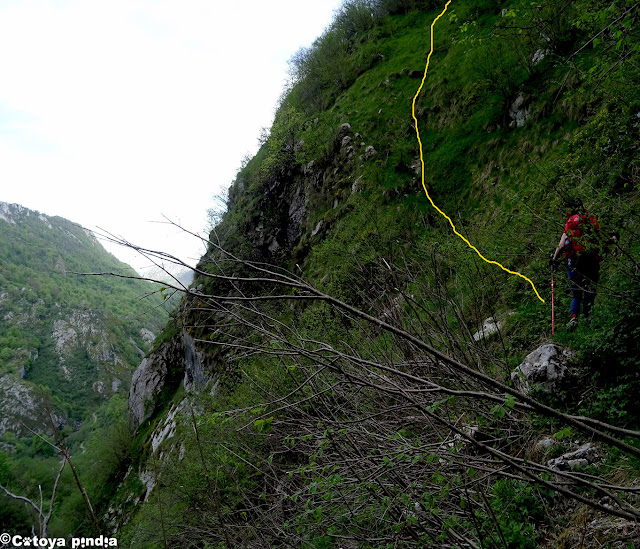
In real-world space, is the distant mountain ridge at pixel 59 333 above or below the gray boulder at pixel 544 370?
above

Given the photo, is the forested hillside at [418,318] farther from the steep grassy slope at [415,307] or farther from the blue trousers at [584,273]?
the blue trousers at [584,273]

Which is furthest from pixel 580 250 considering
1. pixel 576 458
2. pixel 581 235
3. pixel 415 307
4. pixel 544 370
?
pixel 576 458

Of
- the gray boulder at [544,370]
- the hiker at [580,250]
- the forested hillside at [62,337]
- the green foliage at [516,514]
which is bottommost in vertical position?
the green foliage at [516,514]

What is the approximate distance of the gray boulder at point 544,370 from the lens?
337 centimetres

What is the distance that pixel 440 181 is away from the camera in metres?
13.0

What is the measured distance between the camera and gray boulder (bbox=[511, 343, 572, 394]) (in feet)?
11.1

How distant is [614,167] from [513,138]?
6091 mm

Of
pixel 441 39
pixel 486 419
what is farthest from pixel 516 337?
pixel 441 39

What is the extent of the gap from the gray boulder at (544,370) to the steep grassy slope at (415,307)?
0.11m

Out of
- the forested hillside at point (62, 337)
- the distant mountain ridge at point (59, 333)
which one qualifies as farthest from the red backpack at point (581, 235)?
the distant mountain ridge at point (59, 333)

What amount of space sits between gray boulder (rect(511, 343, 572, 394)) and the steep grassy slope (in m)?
0.11

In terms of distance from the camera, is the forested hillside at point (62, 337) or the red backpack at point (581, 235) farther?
the forested hillside at point (62, 337)

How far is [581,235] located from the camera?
3.69 m

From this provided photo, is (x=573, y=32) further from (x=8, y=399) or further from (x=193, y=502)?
(x=8, y=399)
